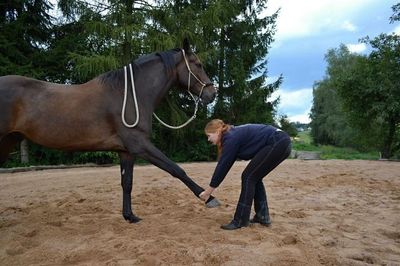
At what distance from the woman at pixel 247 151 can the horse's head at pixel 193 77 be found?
0.83 m

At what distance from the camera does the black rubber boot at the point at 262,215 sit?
14.9 ft

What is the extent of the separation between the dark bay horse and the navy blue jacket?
39 centimetres

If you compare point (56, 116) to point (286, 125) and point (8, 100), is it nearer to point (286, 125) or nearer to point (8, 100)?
point (8, 100)

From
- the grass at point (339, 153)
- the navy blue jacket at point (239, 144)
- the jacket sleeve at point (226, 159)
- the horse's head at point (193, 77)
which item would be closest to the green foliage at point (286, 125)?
the grass at point (339, 153)

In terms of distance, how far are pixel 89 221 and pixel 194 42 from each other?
1328 centimetres

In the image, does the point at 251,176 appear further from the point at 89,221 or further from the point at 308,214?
the point at 89,221

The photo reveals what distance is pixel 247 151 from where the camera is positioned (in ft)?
14.4

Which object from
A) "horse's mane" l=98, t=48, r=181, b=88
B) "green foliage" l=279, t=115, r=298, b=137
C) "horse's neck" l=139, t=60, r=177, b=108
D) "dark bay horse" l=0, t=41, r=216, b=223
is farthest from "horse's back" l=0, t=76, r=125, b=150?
"green foliage" l=279, t=115, r=298, b=137

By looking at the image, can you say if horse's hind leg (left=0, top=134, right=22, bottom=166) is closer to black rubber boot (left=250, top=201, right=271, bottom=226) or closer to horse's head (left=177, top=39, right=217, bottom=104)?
horse's head (left=177, top=39, right=217, bottom=104)

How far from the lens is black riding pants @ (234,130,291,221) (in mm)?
4363

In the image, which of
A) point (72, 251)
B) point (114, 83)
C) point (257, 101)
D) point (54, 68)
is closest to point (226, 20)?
point (257, 101)

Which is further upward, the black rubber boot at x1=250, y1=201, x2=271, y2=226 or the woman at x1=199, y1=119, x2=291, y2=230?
the woman at x1=199, y1=119, x2=291, y2=230

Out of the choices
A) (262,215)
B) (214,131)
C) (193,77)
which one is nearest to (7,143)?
(193,77)

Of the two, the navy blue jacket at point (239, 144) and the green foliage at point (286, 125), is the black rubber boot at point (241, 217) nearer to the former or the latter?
the navy blue jacket at point (239, 144)
